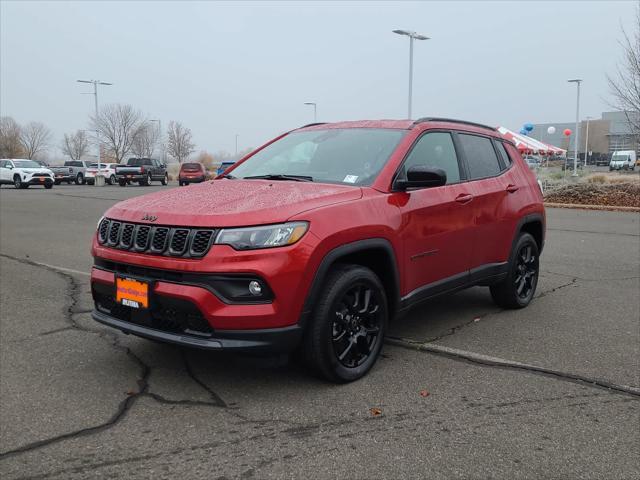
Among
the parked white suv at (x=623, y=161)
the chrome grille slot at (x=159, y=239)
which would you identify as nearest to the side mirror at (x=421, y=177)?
the chrome grille slot at (x=159, y=239)

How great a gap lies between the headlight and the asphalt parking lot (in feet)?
2.36

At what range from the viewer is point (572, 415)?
11.0 ft

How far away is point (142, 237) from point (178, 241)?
31 cm

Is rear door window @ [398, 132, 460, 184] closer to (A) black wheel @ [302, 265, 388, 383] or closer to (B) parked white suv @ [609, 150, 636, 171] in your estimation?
(A) black wheel @ [302, 265, 388, 383]

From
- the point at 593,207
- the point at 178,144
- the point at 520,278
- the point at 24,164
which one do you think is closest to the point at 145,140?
the point at 178,144

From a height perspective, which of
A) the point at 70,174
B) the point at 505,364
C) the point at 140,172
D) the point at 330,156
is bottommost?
the point at 505,364

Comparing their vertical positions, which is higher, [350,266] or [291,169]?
[291,169]

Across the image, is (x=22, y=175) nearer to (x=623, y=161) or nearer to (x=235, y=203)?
(x=235, y=203)

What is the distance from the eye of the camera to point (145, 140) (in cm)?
8288

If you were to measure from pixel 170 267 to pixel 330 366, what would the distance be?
46.0 inches

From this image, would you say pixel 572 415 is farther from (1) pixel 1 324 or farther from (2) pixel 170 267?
(1) pixel 1 324

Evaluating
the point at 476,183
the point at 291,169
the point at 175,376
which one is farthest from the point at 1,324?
the point at 476,183

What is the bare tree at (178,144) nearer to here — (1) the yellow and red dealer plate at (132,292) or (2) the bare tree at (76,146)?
(2) the bare tree at (76,146)

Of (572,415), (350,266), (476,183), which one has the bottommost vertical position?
(572,415)
